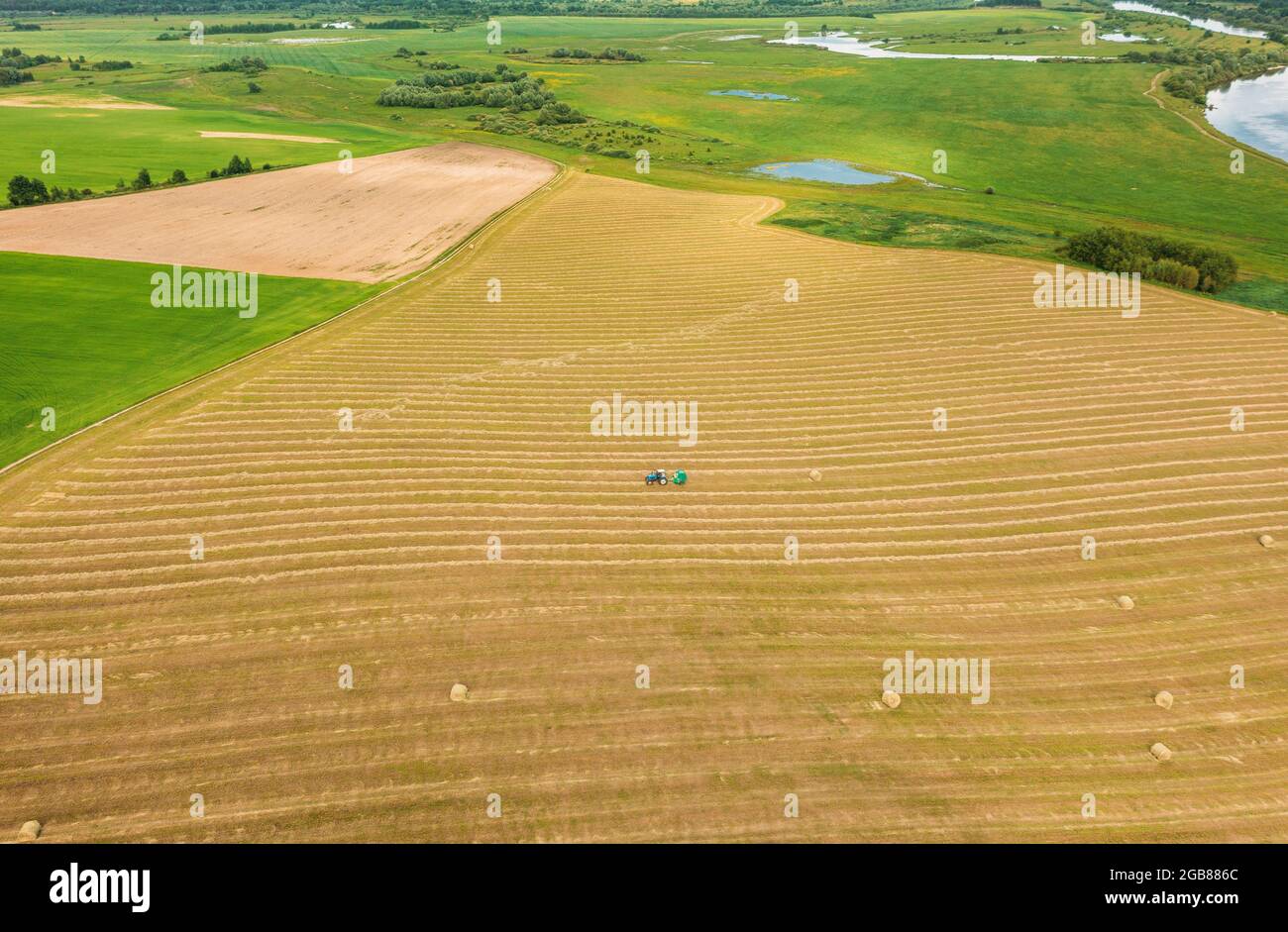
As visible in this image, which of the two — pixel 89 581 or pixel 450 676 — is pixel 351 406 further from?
pixel 450 676

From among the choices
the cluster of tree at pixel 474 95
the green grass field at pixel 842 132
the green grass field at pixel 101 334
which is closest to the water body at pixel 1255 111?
the green grass field at pixel 842 132

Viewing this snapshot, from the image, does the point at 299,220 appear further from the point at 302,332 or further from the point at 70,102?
the point at 70,102

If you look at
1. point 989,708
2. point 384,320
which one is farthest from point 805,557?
point 384,320

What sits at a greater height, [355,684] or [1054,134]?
[1054,134]

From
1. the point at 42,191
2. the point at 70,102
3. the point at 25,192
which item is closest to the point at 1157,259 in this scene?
the point at 42,191

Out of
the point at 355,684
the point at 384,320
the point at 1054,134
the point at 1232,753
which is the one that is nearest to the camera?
the point at 1232,753

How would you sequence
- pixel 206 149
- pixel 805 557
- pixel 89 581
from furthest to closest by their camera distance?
pixel 206 149
pixel 805 557
pixel 89 581
